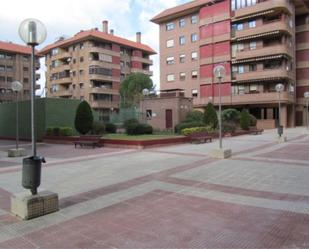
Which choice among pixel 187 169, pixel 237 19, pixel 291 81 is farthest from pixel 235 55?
pixel 187 169

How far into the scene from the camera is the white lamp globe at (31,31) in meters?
5.39

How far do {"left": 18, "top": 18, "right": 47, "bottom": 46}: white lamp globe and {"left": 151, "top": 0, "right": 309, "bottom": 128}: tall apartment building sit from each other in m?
34.3

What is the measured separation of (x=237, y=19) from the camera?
39.0m

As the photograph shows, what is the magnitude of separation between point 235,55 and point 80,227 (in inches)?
1524

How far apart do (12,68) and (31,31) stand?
216 ft

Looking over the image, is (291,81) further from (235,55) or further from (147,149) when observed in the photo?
(147,149)

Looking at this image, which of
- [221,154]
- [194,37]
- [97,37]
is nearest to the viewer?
[221,154]

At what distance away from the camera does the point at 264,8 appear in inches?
1423

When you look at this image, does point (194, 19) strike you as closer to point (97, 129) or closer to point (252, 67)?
point (252, 67)

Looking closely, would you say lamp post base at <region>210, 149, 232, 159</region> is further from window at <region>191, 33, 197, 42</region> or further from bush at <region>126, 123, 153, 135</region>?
window at <region>191, 33, 197, 42</region>

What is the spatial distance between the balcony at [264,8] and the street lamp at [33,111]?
118 ft

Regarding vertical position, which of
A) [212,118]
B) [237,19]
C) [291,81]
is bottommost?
[212,118]

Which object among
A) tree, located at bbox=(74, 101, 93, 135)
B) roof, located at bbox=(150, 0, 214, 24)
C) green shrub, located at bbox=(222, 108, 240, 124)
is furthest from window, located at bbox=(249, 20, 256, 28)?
tree, located at bbox=(74, 101, 93, 135)

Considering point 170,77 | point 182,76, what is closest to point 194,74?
point 182,76
